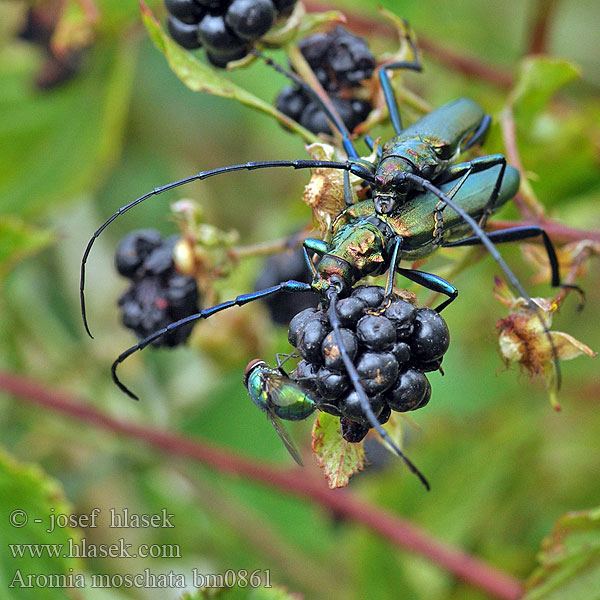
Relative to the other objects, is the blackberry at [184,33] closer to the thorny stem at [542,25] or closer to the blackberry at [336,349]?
the blackberry at [336,349]

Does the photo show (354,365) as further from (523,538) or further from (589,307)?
(589,307)

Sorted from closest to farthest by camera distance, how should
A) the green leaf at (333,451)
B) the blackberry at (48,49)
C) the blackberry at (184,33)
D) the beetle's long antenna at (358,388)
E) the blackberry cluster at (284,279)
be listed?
the beetle's long antenna at (358,388), the green leaf at (333,451), the blackberry at (184,33), the blackberry cluster at (284,279), the blackberry at (48,49)

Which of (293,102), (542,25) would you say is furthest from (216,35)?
(542,25)

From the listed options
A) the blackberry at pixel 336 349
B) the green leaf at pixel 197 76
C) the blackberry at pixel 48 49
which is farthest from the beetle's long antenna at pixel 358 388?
the blackberry at pixel 48 49

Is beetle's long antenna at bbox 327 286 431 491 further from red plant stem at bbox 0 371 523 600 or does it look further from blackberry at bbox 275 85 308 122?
red plant stem at bbox 0 371 523 600

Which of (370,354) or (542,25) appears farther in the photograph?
(542,25)

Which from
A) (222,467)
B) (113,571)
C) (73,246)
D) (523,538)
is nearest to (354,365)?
(222,467)

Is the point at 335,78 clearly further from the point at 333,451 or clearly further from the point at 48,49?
the point at 48,49
